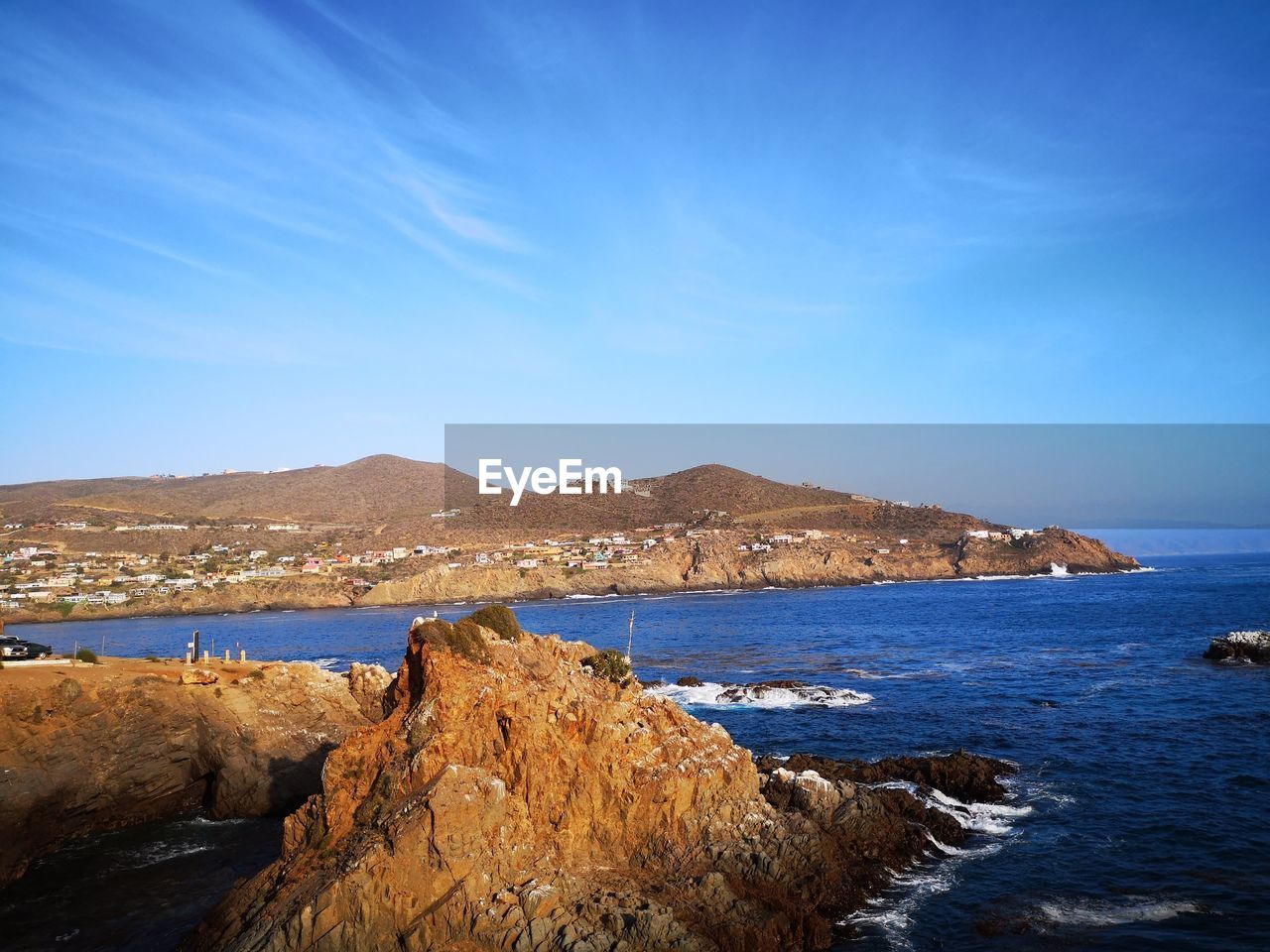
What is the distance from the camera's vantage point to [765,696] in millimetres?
34375

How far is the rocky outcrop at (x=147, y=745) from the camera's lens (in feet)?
61.8

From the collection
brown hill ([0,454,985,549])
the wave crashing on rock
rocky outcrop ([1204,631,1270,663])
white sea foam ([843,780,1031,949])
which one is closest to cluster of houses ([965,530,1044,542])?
brown hill ([0,454,985,549])

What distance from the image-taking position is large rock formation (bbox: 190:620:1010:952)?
11.9 metres

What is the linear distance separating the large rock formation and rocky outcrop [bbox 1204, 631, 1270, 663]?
3009cm

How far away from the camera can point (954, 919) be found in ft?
45.7

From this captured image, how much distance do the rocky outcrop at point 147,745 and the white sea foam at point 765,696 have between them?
46.6 ft

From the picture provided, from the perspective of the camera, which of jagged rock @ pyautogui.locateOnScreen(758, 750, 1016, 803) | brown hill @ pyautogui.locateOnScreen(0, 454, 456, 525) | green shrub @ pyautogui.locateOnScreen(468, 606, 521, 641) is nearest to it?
jagged rock @ pyautogui.locateOnScreen(758, 750, 1016, 803)

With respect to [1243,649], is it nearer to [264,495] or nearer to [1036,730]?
[1036,730]

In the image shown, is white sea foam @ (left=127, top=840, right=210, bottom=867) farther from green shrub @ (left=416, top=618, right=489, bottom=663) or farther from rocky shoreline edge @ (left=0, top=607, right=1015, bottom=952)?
green shrub @ (left=416, top=618, right=489, bottom=663)

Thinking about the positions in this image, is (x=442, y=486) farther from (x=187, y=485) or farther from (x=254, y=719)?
(x=254, y=719)

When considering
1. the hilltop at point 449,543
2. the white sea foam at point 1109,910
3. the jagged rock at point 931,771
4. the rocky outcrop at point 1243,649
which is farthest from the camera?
the hilltop at point 449,543

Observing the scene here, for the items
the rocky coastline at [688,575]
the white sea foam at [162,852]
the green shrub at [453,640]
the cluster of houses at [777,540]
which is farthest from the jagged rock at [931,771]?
the cluster of houses at [777,540]

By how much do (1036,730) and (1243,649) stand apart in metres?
19.6

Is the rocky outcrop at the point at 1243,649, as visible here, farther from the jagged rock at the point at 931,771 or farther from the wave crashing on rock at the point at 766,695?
the jagged rock at the point at 931,771
